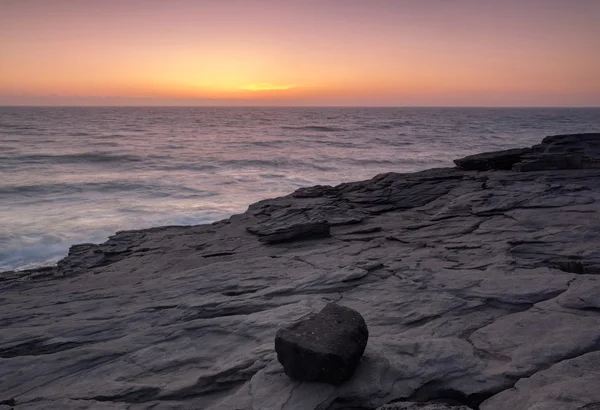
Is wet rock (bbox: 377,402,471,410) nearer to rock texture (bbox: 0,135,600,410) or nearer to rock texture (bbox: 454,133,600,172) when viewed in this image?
rock texture (bbox: 0,135,600,410)

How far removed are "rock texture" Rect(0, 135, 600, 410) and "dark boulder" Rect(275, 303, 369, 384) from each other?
0.15 metres

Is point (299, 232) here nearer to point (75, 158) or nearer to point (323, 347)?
point (323, 347)

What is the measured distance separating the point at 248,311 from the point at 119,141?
5732 centimetres

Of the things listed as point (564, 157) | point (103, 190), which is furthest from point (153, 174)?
point (564, 157)

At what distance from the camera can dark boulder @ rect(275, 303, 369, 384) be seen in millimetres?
4379

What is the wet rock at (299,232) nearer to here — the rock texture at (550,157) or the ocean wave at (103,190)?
the rock texture at (550,157)

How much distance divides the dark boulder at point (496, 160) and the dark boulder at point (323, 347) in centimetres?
1168

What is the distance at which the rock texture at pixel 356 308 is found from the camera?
4527 millimetres

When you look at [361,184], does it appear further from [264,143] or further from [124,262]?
[264,143]

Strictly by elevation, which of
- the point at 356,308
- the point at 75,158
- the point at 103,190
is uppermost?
the point at 356,308

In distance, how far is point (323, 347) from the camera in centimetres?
439

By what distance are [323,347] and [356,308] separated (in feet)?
7.05

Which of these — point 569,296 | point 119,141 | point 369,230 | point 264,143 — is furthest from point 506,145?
point 569,296

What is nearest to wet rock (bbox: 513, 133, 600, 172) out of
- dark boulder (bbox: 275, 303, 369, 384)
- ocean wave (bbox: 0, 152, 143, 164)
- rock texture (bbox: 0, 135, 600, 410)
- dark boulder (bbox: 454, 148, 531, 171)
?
dark boulder (bbox: 454, 148, 531, 171)
